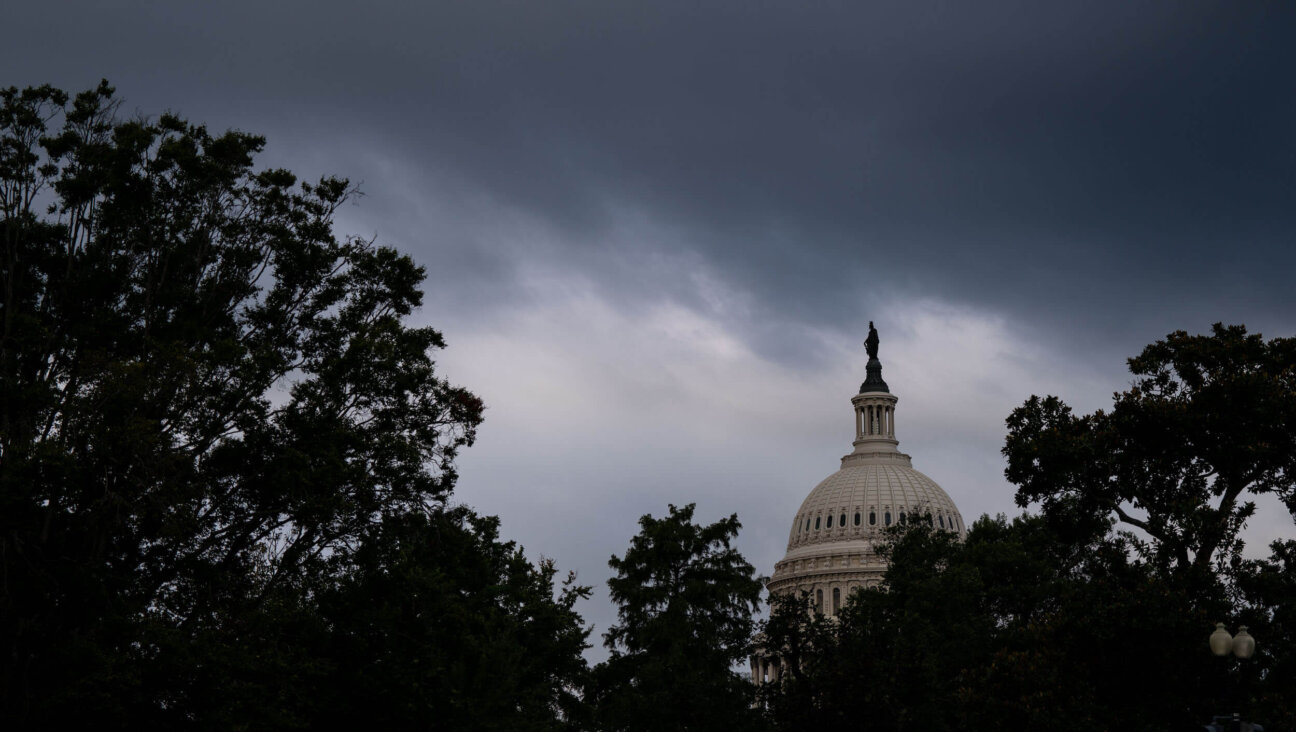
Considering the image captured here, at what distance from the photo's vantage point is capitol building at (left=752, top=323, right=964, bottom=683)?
17488 cm

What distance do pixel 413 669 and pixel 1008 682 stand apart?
Answer: 15.7 meters

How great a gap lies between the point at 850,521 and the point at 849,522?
0.56 ft

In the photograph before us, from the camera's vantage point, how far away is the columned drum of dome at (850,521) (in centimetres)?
17512

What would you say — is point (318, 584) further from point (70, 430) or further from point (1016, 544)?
point (1016, 544)

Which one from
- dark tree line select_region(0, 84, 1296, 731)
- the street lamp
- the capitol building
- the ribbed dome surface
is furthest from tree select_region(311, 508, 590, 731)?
the ribbed dome surface

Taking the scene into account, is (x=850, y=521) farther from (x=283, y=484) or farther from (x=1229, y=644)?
(x=1229, y=644)

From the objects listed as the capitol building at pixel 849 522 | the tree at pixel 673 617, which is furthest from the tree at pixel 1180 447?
the capitol building at pixel 849 522

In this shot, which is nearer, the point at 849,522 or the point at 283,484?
the point at 283,484

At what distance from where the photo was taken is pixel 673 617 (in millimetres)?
59875

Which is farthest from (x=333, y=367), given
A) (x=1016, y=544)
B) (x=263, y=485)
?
(x=1016, y=544)

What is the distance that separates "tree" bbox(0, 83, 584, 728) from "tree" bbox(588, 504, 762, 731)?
17443mm

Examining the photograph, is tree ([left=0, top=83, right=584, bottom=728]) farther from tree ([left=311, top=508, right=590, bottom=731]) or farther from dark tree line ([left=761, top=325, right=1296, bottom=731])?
dark tree line ([left=761, top=325, right=1296, bottom=731])

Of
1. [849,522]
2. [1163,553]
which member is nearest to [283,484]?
[1163,553]

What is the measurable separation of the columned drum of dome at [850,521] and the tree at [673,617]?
106 metres
